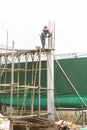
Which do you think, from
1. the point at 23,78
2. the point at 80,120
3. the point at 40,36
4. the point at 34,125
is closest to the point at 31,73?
the point at 23,78

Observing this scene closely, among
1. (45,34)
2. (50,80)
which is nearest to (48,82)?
(50,80)

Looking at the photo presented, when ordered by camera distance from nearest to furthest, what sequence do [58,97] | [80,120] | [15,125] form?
[15,125] → [80,120] → [58,97]

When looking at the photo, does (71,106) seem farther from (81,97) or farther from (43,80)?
(43,80)

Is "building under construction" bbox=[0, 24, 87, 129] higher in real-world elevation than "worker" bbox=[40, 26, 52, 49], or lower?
lower

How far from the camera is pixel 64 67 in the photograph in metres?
18.0

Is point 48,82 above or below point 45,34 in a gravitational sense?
below

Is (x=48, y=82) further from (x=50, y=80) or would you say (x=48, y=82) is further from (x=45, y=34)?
(x=45, y=34)

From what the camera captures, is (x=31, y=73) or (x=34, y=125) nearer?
(x=34, y=125)

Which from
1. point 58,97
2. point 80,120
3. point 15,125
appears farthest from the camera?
point 58,97

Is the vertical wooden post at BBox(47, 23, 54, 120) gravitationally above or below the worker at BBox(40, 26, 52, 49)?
below

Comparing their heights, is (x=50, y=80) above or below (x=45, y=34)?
below

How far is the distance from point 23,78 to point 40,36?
2413mm

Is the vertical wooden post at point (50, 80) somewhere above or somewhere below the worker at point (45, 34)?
below

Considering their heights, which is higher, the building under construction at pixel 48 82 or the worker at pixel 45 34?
the worker at pixel 45 34
